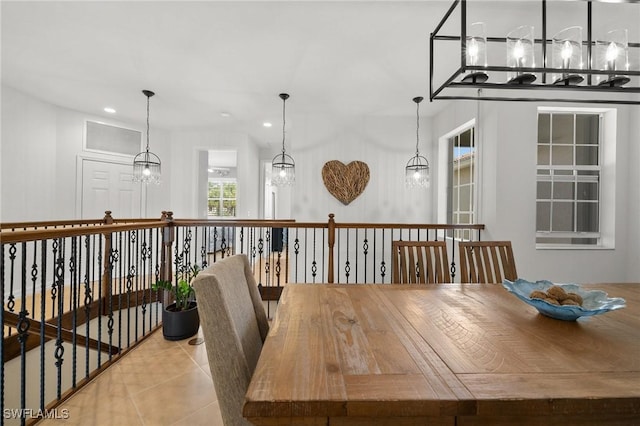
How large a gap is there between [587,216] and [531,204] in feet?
2.67

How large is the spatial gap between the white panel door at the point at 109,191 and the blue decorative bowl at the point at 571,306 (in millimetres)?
5859

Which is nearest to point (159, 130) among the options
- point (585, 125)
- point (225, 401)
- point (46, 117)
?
point (46, 117)

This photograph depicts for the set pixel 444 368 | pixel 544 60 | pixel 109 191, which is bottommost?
pixel 444 368

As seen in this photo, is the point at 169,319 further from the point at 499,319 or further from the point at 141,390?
the point at 499,319

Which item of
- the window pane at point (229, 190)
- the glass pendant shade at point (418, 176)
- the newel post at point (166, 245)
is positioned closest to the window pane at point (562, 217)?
the glass pendant shade at point (418, 176)

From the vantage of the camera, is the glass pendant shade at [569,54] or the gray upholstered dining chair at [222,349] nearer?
the gray upholstered dining chair at [222,349]

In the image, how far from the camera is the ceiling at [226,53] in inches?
90.1

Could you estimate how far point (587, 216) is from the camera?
3301mm

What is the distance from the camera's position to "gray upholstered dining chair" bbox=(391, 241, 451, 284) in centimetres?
190

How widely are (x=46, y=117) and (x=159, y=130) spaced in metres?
1.59

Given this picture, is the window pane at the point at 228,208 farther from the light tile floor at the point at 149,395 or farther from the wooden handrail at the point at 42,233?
the wooden handrail at the point at 42,233

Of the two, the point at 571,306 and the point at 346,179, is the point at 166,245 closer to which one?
the point at 346,179

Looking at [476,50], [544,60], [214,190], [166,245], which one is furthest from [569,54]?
[214,190]

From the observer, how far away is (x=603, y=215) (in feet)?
10.5
